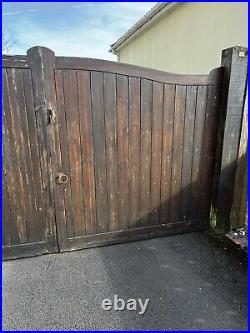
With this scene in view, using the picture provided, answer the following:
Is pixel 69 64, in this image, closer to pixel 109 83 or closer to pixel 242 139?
pixel 109 83

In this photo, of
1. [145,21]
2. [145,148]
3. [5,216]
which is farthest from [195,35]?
[5,216]

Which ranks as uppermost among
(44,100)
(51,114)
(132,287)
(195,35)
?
(195,35)

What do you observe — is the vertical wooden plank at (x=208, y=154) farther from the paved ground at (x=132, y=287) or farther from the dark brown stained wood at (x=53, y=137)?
the dark brown stained wood at (x=53, y=137)

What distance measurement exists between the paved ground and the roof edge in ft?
14.2

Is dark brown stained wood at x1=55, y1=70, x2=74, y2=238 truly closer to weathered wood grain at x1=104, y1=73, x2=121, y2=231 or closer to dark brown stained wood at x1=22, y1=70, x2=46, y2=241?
dark brown stained wood at x1=22, y1=70, x2=46, y2=241

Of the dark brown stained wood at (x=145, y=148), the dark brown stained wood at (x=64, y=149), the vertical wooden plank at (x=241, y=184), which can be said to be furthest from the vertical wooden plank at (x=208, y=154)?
the dark brown stained wood at (x=64, y=149)

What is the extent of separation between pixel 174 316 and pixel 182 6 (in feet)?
15.7

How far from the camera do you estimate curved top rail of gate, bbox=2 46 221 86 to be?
2.00 meters

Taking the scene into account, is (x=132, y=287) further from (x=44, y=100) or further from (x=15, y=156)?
(x=44, y=100)

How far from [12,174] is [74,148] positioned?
1.99ft

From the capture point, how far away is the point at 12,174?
7.30 feet

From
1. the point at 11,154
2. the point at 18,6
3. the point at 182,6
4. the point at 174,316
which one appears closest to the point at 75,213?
the point at 11,154

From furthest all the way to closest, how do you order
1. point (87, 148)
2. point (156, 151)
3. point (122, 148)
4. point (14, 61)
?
point (156, 151), point (122, 148), point (87, 148), point (14, 61)

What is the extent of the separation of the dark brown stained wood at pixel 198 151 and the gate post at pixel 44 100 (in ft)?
4.86
